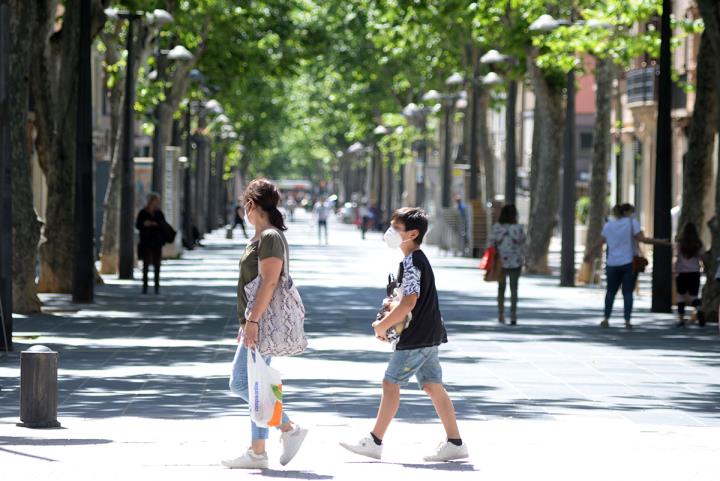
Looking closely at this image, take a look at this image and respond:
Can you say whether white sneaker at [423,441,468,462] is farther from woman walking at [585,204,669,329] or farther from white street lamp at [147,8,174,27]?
white street lamp at [147,8,174,27]

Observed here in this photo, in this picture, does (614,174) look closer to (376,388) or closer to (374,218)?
(374,218)

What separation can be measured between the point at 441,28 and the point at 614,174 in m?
14.1

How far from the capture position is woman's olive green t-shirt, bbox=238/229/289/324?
1015 cm

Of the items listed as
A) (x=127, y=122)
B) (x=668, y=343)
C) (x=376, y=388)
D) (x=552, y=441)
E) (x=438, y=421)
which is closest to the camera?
(x=552, y=441)

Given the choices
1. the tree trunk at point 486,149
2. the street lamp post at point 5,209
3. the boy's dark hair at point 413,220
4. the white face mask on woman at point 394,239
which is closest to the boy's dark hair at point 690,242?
the street lamp post at point 5,209

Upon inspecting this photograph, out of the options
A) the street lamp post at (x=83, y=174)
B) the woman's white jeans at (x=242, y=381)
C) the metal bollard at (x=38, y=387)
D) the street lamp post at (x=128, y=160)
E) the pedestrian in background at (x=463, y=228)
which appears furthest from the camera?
the pedestrian in background at (x=463, y=228)

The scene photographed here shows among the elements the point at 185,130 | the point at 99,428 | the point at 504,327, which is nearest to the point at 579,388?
the point at 99,428

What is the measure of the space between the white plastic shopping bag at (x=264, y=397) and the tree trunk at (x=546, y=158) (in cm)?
3044

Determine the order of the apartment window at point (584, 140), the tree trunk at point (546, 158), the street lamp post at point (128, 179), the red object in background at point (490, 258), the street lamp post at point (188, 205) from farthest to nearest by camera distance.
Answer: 1. the apartment window at point (584, 140)
2. the street lamp post at point (188, 205)
3. the tree trunk at point (546, 158)
4. the street lamp post at point (128, 179)
5. the red object in background at point (490, 258)

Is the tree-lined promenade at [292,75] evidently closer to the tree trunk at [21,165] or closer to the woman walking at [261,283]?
the tree trunk at [21,165]

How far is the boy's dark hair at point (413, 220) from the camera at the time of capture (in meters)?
10.5

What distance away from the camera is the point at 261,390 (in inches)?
396

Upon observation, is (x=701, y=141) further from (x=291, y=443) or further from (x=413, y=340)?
(x=291, y=443)

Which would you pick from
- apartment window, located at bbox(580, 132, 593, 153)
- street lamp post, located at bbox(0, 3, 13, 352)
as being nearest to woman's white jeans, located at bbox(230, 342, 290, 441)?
street lamp post, located at bbox(0, 3, 13, 352)
